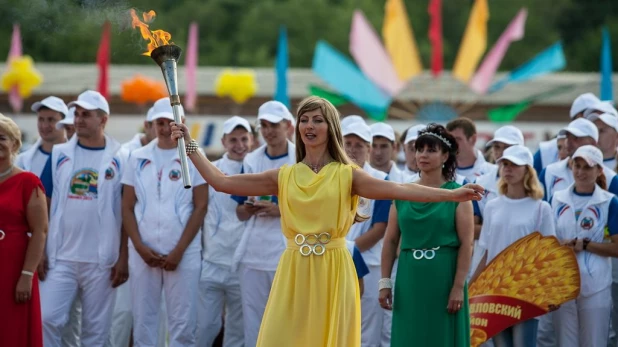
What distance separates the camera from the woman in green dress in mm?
7391

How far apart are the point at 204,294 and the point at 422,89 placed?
23098mm

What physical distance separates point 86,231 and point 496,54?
58.7 feet

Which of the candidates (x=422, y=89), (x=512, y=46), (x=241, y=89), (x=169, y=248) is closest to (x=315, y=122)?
(x=169, y=248)

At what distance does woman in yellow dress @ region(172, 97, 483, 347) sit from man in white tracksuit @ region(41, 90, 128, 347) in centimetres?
327

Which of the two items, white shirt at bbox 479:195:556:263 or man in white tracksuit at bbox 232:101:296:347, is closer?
white shirt at bbox 479:195:556:263

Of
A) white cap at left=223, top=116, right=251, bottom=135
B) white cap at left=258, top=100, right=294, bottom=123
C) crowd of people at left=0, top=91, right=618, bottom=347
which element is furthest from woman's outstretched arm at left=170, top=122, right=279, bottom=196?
white cap at left=223, top=116, right=251, bottom=135

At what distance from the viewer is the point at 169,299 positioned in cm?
928

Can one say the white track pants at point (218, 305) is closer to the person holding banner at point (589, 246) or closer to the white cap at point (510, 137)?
the white cap at point (510, 137)

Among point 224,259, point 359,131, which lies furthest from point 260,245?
point 359,131

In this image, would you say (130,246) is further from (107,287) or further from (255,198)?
(255,198)

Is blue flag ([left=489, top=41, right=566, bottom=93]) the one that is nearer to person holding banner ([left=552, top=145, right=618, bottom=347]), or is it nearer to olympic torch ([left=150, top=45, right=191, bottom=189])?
person holding banner ([left=552, top=145, right=618, bottom=347])

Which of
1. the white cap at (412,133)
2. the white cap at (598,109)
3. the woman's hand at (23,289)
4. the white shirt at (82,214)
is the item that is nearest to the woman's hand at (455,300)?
the white cap at (412,133)

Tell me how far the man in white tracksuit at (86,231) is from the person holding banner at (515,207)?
326 centimetres

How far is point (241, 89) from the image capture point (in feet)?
90.4
